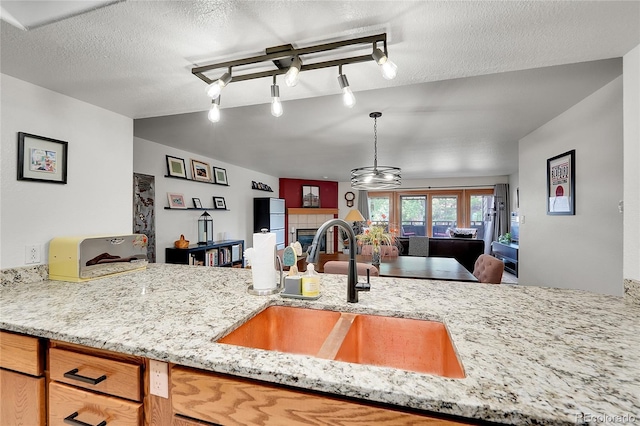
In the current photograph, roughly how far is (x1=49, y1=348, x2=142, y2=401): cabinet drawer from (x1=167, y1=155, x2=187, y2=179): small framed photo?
332cm

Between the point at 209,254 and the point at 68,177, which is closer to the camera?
the point at 68,177

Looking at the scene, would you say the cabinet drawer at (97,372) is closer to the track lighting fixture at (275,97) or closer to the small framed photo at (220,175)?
the track lighting fixture at (275,97)

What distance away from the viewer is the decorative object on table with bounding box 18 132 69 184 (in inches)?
61.0

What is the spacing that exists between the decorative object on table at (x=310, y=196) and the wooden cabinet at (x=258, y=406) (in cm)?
725

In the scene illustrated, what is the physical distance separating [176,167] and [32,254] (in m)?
2.65

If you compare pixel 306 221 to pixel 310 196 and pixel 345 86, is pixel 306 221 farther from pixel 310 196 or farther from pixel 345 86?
pixel 345 86

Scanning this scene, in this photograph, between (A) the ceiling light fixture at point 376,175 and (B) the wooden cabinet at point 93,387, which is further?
(A) the ceiling light fixture at point 376,175

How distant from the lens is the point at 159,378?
2.75 feet

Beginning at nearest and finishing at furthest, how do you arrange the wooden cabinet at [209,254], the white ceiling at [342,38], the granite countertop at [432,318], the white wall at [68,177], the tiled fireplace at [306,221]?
the granite countertop at [432,318]
the white ceiling at [342,38]
the white wall at [68,177]
the wooden cabinet at [209,254]
the tiled fireplace at [306,221]

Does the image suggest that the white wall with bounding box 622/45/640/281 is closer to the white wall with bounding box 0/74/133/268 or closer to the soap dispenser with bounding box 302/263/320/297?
the soap dispenser with bounding box 302/263/320/297

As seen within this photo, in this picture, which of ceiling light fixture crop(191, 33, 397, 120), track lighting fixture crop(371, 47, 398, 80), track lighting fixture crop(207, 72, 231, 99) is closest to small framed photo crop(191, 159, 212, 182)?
ceiling light fixture crop(191, 33, 397, 120)

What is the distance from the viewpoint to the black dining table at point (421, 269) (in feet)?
8.97

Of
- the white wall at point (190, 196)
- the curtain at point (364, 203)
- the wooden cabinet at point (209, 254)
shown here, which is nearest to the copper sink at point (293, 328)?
the wooden cabinet at point (209, 254)

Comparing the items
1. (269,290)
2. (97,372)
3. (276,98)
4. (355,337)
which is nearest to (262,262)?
(269,290)
